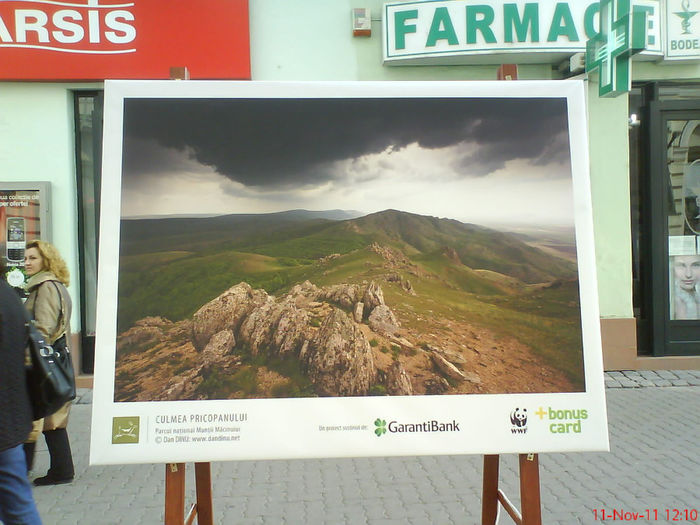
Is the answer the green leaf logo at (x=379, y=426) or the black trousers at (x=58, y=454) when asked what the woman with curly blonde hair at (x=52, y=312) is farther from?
the green leaf logo at (x=379, y=426)

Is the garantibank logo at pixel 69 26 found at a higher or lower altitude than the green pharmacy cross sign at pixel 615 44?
higher

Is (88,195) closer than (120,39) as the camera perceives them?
No

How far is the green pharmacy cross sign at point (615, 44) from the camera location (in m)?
6.64

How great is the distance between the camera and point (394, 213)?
2746 millimetres

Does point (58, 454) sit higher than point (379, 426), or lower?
lower

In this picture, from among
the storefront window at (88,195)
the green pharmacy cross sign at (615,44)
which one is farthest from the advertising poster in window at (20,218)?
the green pharmacy cross sign at (615,44)

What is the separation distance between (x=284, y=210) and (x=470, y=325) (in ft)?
2.83

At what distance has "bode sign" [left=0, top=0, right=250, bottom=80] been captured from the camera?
756cm

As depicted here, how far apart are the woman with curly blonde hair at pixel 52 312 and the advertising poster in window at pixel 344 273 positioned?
99.2 inches

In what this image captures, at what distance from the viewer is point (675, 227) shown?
878 cm
